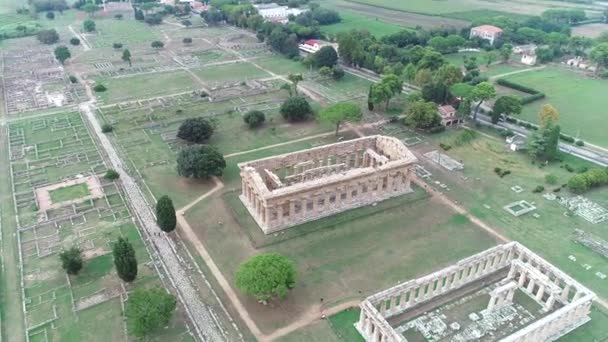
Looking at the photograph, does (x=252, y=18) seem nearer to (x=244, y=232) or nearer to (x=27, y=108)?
(x=27, y=108)

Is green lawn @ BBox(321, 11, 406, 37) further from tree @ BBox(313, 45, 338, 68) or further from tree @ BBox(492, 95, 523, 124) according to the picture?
tree @ BBox(492, 95, 523, 124)

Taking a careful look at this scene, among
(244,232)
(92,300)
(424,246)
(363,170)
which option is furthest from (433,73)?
(92,300)


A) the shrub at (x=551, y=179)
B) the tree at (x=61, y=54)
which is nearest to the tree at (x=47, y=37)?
the tree at (x=61, y=54)

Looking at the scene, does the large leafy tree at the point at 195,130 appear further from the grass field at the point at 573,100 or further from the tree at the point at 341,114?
the grass field at the point at 573,100

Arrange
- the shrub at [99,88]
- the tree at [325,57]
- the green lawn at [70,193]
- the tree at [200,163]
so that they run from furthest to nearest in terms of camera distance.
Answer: the tree at [325,57], the shrub at [99,88], the tree at [200,163], the green lawn at [70,193]

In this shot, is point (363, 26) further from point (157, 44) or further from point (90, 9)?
point (90, 9)

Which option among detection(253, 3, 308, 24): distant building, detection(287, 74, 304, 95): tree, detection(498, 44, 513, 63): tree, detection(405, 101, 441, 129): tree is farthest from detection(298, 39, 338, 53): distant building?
detection(405, 101, 441, 129): tree
